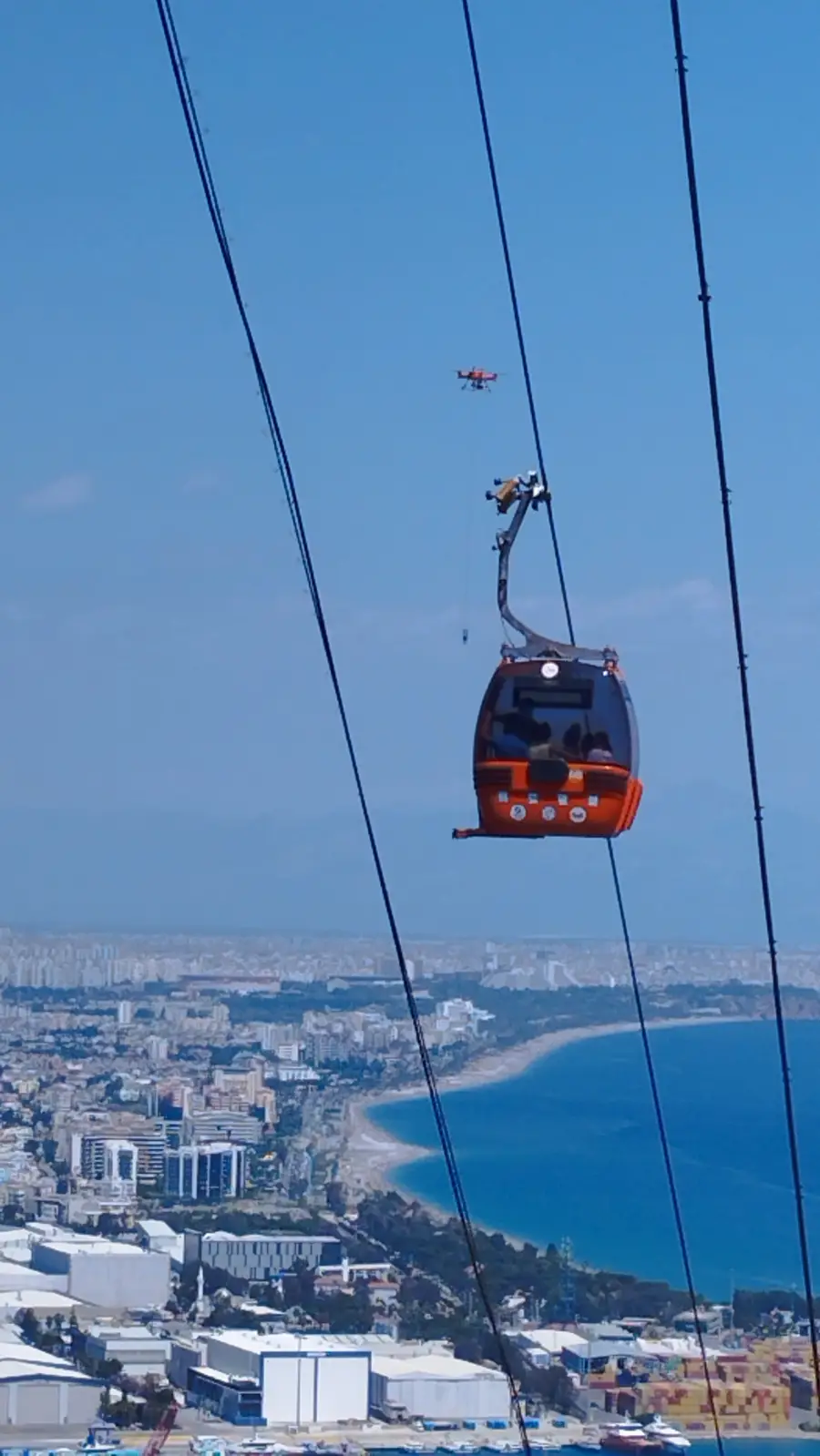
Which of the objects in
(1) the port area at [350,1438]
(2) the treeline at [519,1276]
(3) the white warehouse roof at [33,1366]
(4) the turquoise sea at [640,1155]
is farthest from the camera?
(4) the turquoise sea at [640,1155]

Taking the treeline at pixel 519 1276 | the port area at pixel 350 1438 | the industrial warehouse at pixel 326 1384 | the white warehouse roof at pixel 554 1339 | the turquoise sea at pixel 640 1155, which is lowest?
the port area at pixel 350 1438

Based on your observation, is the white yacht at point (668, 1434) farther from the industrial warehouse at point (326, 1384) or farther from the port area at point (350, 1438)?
the industrial warehouse at point (326, 1384)

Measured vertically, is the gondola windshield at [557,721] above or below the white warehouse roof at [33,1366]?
above

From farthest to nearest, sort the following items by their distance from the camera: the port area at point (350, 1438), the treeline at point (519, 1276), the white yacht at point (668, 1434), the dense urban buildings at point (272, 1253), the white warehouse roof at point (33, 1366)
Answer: the treeline at point (519, 1276) < the dense urban buildings at point (272, 1253) < the white warehouse roof at point (33, 1366) < the white yacht at point (668, 1434) < the port area at point (350, 1438)

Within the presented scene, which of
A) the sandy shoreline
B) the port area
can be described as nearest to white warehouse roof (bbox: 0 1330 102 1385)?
the port area

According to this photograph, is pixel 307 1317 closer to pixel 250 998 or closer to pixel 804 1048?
pixel 250 998

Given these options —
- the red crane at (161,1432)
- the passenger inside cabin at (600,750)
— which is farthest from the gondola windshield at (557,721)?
the red crane at (161,1432)

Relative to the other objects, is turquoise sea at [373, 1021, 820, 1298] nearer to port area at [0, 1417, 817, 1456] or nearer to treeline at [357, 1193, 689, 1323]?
treeline at [357, 1193, 689, 1323]

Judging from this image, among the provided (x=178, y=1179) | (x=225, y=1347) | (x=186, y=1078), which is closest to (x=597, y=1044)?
(x=186, y=1078)
